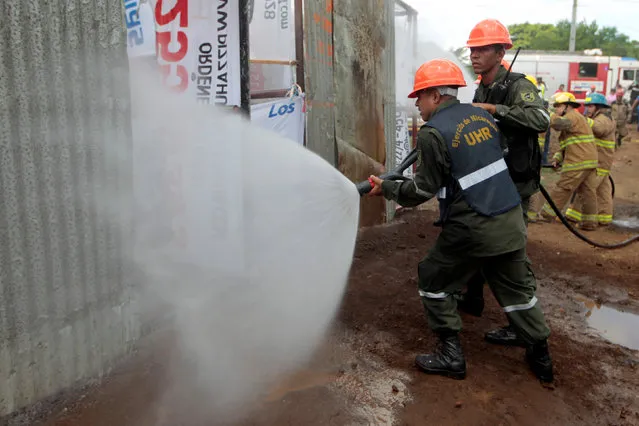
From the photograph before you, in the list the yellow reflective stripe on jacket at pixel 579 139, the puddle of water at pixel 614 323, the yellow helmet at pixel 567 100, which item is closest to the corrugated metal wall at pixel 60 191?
the puddle of water at pixel 614 323

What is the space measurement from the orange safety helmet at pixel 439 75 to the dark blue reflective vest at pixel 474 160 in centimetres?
16

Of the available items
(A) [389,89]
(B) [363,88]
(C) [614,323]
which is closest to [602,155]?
(A) [389,89]

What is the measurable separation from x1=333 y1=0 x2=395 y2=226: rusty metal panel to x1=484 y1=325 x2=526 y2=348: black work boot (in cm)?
295

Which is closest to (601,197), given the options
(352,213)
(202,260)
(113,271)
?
(352,213)

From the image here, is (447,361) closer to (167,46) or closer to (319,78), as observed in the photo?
(167,46)

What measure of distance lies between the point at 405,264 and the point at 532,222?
3.84 metres

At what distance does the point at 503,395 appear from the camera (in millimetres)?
3414

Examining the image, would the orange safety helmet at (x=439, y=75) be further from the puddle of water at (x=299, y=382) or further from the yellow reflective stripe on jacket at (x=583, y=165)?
the yellow reflective stripe on jacket at (x=583, y=165)

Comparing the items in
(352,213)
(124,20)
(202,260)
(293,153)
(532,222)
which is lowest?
(532,222)

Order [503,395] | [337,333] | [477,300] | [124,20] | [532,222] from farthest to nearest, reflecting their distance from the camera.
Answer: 1. [532,222]
2. [477,300]
3. [337,333]
4. [503,395]
5. [124,20]

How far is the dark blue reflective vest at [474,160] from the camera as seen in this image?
3320 millimetres

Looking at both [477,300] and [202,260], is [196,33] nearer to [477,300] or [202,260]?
[202,260]

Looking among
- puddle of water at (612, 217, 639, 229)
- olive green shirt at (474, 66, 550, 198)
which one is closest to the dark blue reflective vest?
olive green shirt at (474, 66, 550, 198)

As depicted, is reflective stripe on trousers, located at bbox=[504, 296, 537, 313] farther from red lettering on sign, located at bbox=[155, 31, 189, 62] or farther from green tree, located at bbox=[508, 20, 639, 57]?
green tree, located at bbox=[508, 20, 639, 57]
